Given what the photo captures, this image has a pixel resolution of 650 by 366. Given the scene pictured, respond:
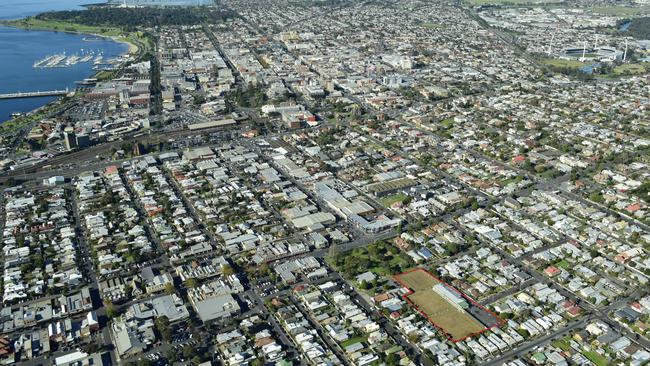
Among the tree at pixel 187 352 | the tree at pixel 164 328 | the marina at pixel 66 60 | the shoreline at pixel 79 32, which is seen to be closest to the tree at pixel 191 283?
the tree at pixel 164 328

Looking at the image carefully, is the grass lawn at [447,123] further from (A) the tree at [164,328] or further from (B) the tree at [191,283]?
(A) the tree at [164,328]

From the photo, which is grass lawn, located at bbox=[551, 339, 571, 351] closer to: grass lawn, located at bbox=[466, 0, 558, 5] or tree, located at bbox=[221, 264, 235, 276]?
tree, located at bbox=[221, 264, 235, 276]

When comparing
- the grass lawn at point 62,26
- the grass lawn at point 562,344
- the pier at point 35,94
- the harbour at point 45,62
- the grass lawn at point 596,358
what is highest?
the grass lawn at point 62,26

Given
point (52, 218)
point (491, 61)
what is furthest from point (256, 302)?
point (491, 61)

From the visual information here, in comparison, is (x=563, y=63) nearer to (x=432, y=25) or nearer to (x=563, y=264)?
(x=432, y=25)

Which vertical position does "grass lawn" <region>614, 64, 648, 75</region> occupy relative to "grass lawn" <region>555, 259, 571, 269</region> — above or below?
above

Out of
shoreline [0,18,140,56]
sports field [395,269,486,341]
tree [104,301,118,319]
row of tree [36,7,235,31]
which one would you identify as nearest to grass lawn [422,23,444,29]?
row of tree [36,7,235,31]

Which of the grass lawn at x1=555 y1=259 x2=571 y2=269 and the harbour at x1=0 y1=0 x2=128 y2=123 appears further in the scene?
the harbour at x1=0 y1=0 x2=128 y2=123

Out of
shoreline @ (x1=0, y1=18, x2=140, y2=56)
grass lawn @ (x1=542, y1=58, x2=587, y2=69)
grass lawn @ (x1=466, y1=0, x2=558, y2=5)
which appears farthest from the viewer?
grass lawn @ (x1=466, y1=0, x2=558, y2=5)

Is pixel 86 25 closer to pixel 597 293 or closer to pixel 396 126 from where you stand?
pixel 396 126
